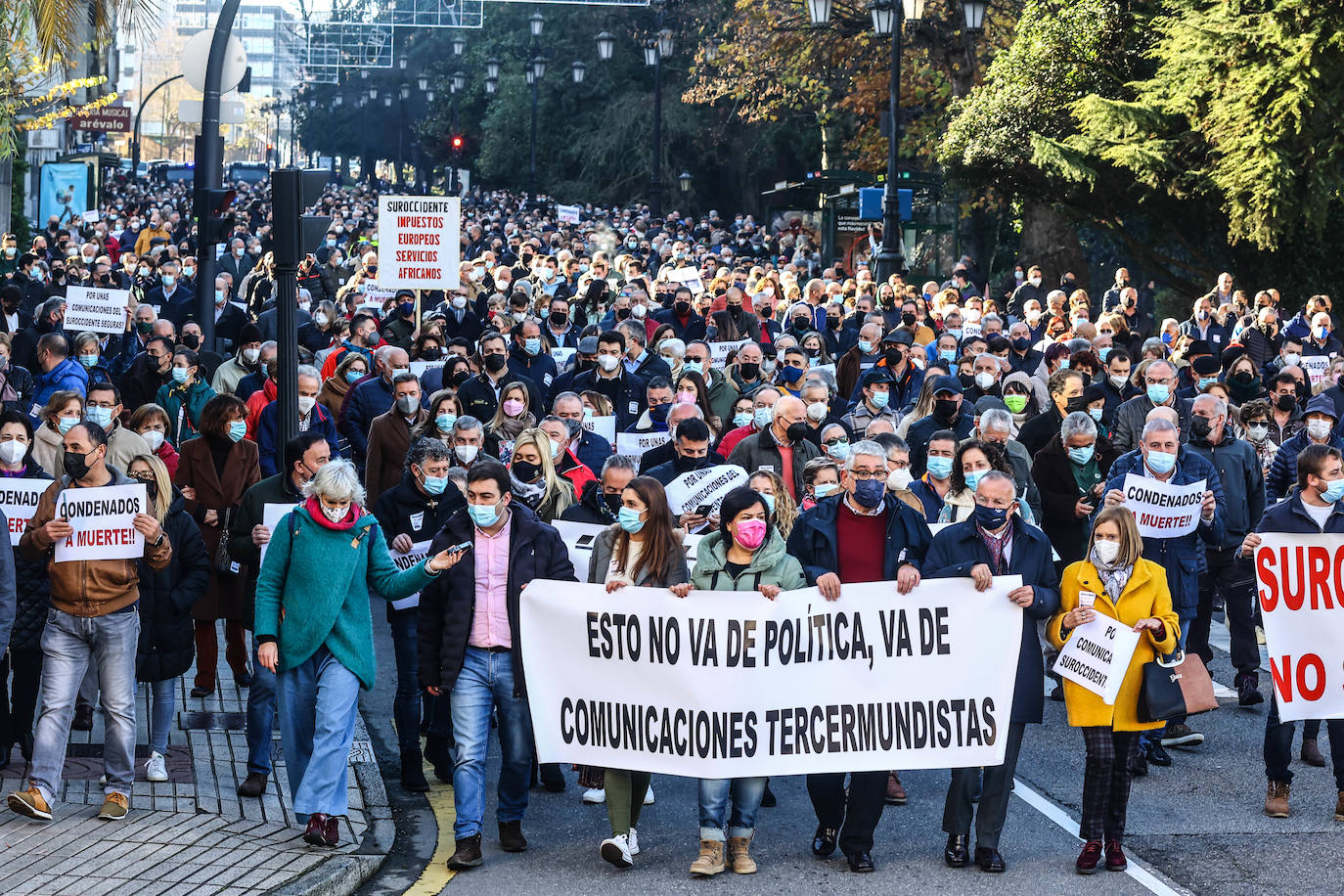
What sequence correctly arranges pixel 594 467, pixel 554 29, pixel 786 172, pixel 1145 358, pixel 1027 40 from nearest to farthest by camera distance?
1. pixel 594 467
2. pixel 1145 358
3. pixel 1027 40
4. pixel 786 172
5. pixel 554 29

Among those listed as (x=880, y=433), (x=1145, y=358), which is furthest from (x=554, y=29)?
(x=880, y=433)

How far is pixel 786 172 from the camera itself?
56.8 m

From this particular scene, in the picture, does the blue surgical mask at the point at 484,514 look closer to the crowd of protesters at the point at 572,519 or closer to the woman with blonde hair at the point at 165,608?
the crowd of protesters at the point at 572,519

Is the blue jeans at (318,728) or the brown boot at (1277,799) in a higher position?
the blue jeans at (318,728)

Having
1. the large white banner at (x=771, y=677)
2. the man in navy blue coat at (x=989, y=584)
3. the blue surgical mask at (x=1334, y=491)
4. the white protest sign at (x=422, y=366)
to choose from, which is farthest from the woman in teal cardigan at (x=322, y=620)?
the white protest sign at (x=422, y=366)

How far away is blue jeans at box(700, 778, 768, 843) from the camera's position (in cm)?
796

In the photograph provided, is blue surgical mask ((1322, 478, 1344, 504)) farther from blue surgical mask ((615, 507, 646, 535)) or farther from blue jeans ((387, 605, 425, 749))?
blue jeans ((387, 605, 425, 749))

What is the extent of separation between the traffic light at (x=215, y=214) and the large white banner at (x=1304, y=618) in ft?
26.5

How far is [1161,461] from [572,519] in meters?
3.18

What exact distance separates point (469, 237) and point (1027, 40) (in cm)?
1511

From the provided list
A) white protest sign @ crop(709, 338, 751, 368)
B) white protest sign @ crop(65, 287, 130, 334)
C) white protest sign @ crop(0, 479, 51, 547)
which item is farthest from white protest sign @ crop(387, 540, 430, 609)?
white protest sign @ crop(65, 287, 130, 334)

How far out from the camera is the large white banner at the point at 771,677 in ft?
26.5

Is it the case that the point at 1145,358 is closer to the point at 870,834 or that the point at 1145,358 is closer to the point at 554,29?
the point at 870,834

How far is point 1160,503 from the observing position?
10.0 metres
